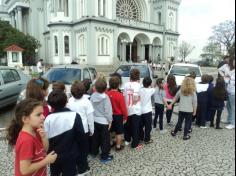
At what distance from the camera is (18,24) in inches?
1783

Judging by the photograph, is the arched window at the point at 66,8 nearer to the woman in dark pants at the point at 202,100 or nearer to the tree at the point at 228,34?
the woman in dark pants at the point at 202,100

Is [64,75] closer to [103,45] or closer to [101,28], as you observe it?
[101,28]

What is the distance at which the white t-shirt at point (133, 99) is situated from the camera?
5.01 meters

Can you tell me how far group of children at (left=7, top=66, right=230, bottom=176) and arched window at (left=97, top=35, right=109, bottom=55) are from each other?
23382mm

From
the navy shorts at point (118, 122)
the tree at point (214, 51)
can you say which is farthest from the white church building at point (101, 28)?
the tree at point (214, 51)

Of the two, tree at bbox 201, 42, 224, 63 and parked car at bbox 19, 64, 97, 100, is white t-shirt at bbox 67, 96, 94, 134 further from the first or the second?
parked car at bbox 19, 64, 97, 100

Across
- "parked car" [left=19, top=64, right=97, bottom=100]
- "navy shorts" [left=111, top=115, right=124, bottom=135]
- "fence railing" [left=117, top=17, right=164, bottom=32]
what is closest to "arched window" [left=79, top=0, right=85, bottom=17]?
"fence railing" [left=117, top=17, right=164, bottom=32]

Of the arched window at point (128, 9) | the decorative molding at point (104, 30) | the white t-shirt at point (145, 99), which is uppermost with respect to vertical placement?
the arched window at point (128, 9)

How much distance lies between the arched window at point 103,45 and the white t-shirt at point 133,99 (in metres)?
24.8

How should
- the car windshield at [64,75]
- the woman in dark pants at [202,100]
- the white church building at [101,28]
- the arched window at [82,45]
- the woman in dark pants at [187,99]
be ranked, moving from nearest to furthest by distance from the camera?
the woman in dark pants at [187,99] → the woman in dark pants at [202,100] → the car windshield at [64,75] → the white church building at [101,28] → the arched window at [82,45]

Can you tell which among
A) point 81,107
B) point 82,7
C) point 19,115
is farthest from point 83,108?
point 82,7

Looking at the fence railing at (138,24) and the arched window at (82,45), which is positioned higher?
the fence railing at (138,24)

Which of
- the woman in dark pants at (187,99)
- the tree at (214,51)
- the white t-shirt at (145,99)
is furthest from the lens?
the woman in dark pants at (187,99)

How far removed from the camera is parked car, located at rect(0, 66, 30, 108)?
8.14 metres
